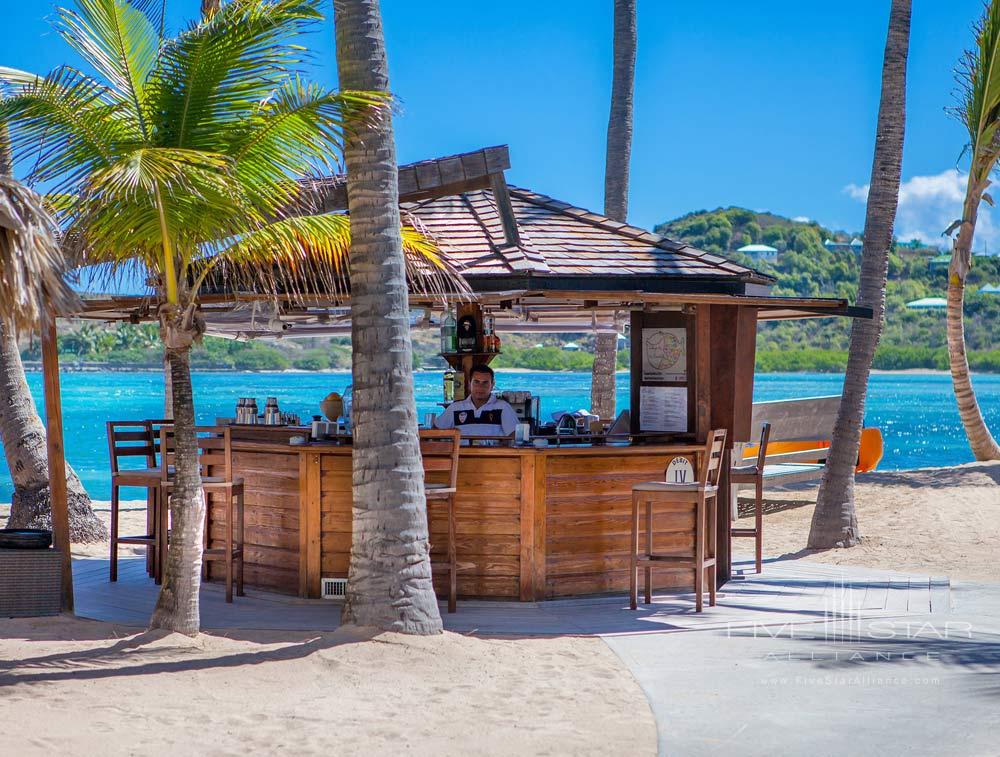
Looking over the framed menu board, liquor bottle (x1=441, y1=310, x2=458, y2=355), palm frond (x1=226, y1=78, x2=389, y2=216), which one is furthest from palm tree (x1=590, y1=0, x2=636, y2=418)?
palm frond (x1=226, y1=78, x2=389, y2=216)

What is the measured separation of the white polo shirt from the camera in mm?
9594

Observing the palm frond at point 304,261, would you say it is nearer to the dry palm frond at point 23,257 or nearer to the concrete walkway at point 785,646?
the dry palm frond at point 23,257

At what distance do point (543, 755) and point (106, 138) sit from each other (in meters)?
4.12

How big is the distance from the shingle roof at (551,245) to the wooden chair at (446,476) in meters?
1.25

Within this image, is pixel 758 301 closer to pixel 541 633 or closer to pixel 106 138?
pixel 541 633

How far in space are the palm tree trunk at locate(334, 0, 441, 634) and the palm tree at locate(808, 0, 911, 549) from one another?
6483 millimetres

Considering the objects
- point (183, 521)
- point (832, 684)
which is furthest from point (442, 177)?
point (832, 684)

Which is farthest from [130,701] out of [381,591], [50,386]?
[50,386]

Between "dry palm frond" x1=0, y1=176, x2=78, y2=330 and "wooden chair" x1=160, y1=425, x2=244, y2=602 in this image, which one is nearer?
"dry palm frond" x1=0, y1=176, x2=78, y2=330

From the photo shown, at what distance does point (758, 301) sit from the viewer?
9.21 m

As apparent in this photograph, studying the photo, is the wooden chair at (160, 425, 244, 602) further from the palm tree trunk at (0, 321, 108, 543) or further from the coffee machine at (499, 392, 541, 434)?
the palm tree trunk at (0, 321, 108, 543)

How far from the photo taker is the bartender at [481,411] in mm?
9641

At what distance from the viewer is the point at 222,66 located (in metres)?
6.72

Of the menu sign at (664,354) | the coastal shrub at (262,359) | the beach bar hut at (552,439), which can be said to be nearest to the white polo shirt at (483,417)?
the beach bar hut at (552,439)
